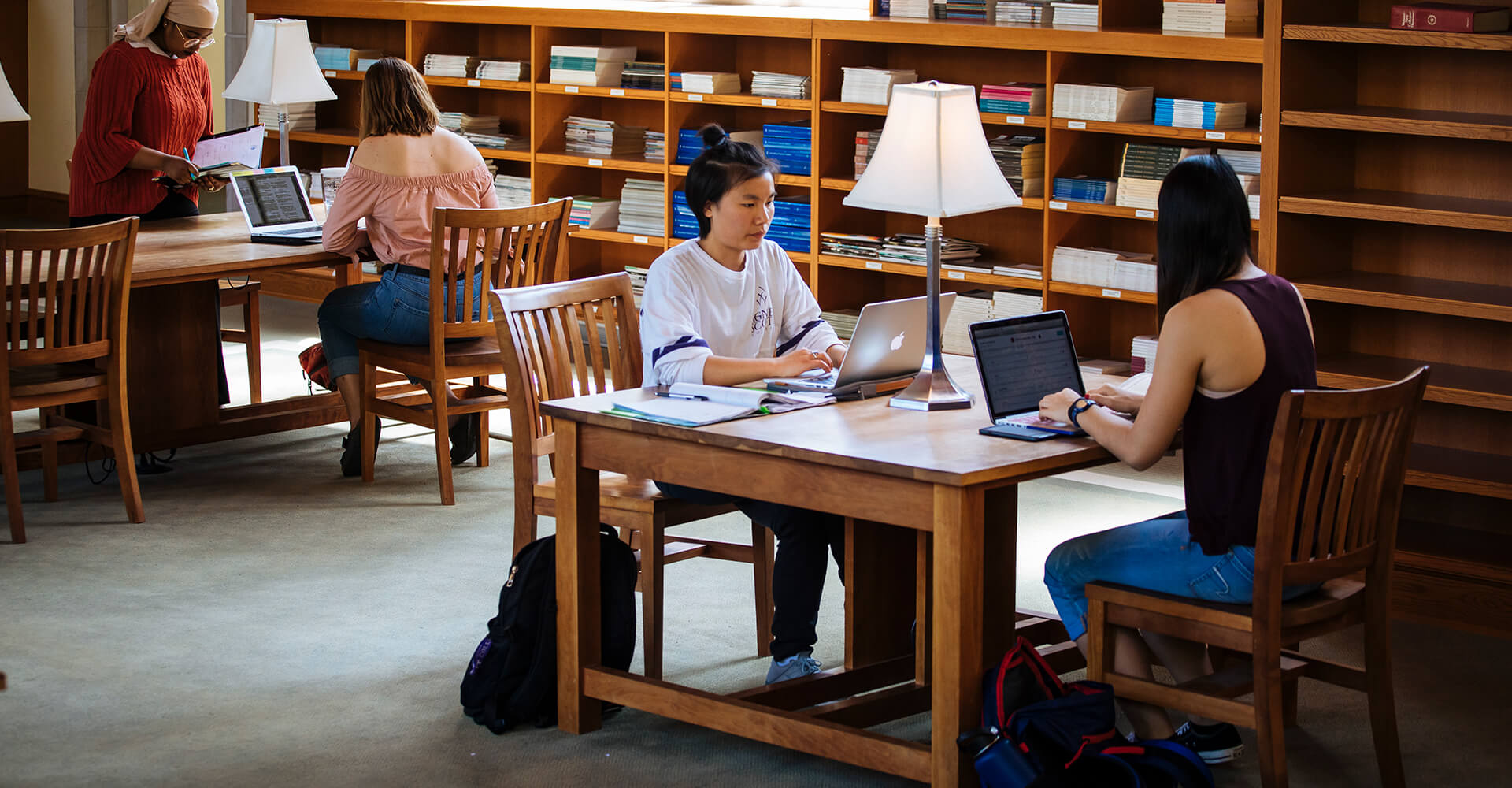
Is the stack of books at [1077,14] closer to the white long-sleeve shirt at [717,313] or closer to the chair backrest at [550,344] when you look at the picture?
the white long-sleeve shirt at [717,313]

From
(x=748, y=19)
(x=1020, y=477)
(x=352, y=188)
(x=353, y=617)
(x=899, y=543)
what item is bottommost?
(x=353, y=617)

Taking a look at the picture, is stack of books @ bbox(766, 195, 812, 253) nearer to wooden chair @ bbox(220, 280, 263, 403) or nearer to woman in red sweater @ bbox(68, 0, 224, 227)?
wooden chair @ bbox(220, 280, 263, 403)

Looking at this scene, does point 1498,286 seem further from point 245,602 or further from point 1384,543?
point 245,602

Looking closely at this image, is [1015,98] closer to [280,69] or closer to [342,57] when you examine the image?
[280,69]

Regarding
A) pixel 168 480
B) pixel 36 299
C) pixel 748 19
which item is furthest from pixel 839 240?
pixel 36 299

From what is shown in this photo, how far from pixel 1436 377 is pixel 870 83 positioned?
2.45 metres

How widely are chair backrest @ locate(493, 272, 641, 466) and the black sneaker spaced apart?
137cm

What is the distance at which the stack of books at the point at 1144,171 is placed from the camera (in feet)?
17.9

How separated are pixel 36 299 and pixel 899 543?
8.03 ft

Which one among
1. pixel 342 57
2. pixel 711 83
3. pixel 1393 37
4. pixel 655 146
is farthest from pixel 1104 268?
pixel 342 57

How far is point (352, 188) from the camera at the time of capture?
517cm

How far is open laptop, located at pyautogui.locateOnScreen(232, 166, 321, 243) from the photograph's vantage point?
553 centimetres

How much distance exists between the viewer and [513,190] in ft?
24.6

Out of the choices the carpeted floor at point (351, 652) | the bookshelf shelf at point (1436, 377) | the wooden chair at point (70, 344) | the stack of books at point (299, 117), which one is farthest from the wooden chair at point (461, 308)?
the stack of books at point (299, 117)
